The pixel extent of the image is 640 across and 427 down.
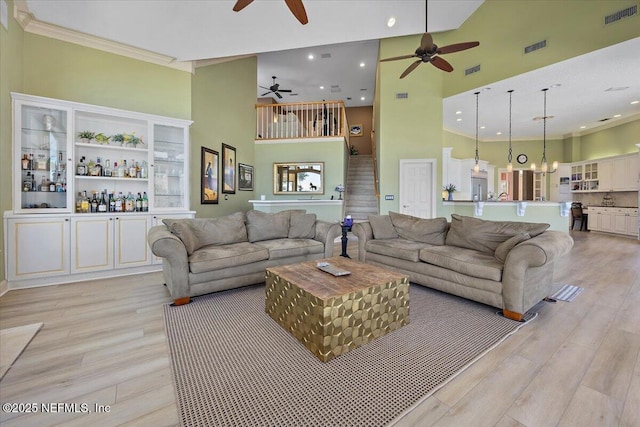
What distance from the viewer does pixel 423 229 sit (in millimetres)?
3957

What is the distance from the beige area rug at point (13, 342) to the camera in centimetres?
187

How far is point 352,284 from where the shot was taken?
7.19ft

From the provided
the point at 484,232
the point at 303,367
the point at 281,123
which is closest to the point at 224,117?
the point at 281,123

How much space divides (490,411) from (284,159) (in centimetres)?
682

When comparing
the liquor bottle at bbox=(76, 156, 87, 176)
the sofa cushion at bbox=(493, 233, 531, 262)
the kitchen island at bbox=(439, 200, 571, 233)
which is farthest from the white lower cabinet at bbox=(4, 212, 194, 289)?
the kitchen island at bbox=(439, 200, 571, 233)

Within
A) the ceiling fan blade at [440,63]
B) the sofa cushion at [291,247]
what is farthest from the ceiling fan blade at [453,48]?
the sofa cushion at [291,247]

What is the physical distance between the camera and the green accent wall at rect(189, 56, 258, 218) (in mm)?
5234

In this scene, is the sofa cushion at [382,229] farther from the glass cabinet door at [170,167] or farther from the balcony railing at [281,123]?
the balcony railing at [281,123]

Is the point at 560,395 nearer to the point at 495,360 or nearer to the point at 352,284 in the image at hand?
the point at 495,360

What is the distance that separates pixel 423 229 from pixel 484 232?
32.3 inches

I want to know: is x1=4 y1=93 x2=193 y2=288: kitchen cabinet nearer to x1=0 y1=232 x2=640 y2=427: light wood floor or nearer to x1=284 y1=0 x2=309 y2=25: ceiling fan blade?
x1=0 y1=232 x2=640 y2=427: light wood floor

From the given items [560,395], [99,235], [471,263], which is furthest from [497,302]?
[99,235]

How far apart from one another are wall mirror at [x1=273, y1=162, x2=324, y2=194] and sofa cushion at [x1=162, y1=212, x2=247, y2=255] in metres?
3.51

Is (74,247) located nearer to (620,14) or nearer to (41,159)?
(41,159)
